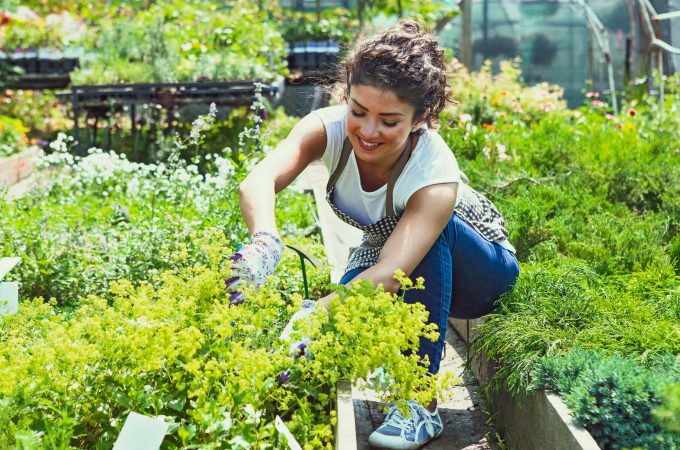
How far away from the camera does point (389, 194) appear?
2840 millimetres

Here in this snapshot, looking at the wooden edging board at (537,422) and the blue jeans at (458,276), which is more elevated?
the blue jeans at (458,276)

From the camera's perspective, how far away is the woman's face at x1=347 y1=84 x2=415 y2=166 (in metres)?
2.65

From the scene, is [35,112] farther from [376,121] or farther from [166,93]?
[376,121]

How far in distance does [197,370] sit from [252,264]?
0.45m

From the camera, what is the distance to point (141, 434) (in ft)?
6.08

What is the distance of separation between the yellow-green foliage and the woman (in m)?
0.21

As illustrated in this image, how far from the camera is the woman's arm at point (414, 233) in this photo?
2584 millimetres

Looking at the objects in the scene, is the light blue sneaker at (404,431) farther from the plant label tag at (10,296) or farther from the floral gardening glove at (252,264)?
the plant label tag at (10,296)

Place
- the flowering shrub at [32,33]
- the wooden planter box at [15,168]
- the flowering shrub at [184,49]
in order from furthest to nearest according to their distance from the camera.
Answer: the flowering shrub at [32,33] < the wooden planter box at [15,168] < the flowering shrub at [184,49]

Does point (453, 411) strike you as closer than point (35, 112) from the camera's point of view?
Yes

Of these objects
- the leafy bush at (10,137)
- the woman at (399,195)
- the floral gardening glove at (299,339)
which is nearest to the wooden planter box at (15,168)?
the leafy bush at (10,137)

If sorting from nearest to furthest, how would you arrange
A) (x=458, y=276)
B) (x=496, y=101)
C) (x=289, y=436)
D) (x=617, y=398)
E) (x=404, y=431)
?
(x=289, y=436) → (x=617, y=398) → (x=404, y=431) → (x=458, y=276) → (x=496, y=101)

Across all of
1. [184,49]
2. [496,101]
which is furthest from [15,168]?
[496,101]

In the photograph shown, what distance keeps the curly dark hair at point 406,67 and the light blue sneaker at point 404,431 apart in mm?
881
